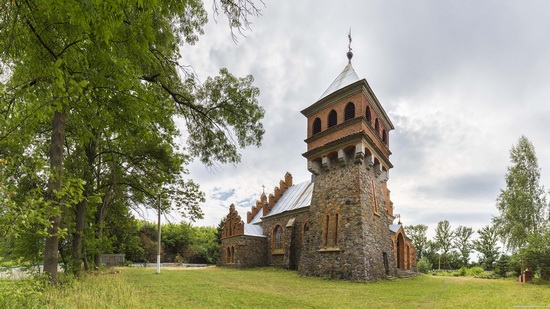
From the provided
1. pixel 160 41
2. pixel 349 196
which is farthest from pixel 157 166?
pixel 349 196

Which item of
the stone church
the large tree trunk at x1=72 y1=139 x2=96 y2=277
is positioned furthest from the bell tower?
the large tree trunk at x1=72 y1=139 x2=96 y2=277

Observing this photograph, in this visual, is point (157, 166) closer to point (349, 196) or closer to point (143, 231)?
point (349, 196)

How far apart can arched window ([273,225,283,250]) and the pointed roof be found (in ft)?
46.4

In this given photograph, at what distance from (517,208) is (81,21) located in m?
30.6

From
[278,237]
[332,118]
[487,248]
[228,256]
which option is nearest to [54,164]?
[332,118]

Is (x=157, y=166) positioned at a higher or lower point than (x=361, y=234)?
higher

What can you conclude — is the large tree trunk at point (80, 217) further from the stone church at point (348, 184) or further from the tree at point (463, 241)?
the tree at point (463, 241)

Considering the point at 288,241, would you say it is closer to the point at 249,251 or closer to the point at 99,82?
the point at 249,251

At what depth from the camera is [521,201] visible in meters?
24.4

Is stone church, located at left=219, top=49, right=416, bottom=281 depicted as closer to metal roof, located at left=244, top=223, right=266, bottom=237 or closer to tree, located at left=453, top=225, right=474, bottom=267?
metal roof, located at left=244, top=223, right=266, bottom=237

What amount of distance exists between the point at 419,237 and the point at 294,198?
32.5 metres

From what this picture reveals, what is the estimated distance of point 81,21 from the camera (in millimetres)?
3453

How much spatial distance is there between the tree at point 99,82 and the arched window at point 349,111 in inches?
417

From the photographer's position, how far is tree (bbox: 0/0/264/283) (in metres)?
4.18
